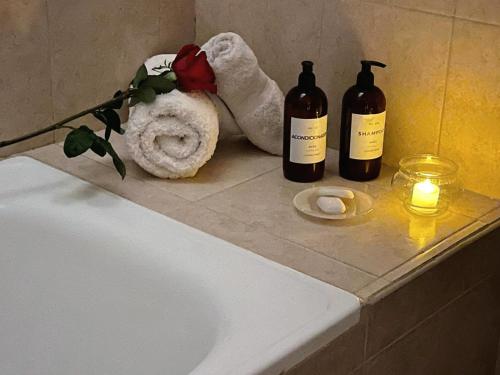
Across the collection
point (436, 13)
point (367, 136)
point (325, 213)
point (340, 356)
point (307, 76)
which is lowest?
point (340, 356)

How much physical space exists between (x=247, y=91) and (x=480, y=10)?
45 cm

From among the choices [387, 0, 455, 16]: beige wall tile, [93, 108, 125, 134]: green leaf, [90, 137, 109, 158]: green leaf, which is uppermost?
[387, 0, 455, 16]: beige wall tile

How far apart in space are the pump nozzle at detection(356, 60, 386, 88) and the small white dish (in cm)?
19

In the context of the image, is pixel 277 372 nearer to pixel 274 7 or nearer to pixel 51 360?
pixel 51 360

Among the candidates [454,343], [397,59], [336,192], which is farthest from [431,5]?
[454,343]

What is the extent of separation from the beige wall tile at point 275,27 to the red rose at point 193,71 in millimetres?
214

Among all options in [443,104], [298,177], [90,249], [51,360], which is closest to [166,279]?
[90,249]

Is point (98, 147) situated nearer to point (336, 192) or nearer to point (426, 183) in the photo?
point (336, 192)

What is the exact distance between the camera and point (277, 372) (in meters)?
1.12

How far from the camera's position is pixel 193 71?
63.0 inches

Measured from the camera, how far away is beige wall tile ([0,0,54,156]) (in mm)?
1626

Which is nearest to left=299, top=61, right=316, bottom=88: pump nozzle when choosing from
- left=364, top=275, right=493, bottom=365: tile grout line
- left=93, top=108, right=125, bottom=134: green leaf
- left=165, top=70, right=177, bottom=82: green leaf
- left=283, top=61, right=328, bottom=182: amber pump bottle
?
left=283, top=61, right=328, bottom=182: amber pump bottle

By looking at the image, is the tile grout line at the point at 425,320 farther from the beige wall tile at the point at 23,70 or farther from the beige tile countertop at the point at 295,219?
the beige wall tile at the point at 23,70

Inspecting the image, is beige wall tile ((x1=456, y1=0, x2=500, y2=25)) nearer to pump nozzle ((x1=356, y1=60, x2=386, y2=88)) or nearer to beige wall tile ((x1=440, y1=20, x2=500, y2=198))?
beige wall tile ((x1=440, y1=20, x2=500, y2=198))
